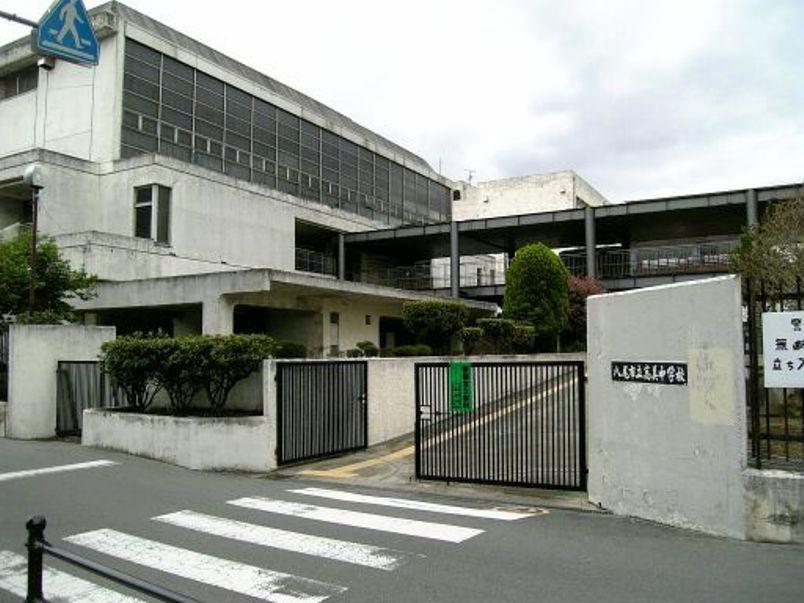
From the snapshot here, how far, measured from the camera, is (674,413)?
26.9ft

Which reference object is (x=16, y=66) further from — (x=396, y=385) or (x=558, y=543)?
(x=558, y=543)

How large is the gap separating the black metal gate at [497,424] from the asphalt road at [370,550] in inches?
51.0

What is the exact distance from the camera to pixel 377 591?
18.9ft

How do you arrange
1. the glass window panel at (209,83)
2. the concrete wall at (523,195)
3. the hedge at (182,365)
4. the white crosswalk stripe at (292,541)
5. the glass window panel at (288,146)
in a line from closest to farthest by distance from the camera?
the white crosswalk stripe at (292,541) → the hedge at (182,365) → the glass window panel at (209,83) → the glass window panel at (288,146) → the concrete wall at (523,195)

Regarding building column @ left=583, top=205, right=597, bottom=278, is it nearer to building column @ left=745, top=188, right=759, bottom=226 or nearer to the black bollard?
building column @ left=745, top=188, right=759, bottom=226

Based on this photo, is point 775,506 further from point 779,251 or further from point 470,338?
point 470,338

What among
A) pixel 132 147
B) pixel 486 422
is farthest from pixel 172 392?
pixel 132 147

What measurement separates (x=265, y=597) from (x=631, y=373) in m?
5.26

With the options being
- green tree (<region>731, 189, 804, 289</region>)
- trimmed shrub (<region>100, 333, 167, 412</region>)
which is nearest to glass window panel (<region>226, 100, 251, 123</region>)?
trimmed shrub (<region>100, 333, 167, 412</region>)

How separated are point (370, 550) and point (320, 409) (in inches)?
260

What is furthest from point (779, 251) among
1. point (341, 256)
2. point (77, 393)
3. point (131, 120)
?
point (341, 256)

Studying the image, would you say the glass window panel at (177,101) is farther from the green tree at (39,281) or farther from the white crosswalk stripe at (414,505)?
the white crosswalk stripe at (414,505)

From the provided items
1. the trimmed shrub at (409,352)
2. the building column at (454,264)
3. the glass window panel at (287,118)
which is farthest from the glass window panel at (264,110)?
the trimmed shrub at (409,352)

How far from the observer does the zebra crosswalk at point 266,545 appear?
588 centimetres
